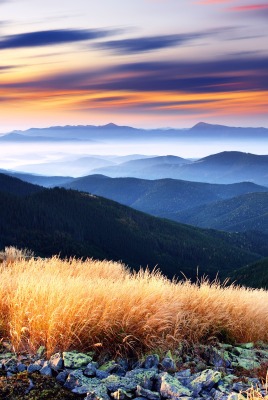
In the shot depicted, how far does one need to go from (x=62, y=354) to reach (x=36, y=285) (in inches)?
64.2

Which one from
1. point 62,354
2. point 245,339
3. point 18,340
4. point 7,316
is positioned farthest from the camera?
point 245,339

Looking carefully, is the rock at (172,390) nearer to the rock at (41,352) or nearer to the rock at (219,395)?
the rock at (219,395)

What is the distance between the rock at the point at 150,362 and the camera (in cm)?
592

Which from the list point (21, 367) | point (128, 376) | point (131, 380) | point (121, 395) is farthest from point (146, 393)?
point (21, 367)

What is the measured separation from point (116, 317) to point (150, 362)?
0.86 m

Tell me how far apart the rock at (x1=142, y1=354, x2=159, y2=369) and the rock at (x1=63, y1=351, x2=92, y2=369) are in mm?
716

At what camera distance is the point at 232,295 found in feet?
28.9

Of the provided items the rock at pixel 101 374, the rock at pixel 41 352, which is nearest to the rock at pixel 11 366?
the rock at pixel 41 352

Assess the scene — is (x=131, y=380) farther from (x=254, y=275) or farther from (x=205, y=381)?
(x=254, y=275)

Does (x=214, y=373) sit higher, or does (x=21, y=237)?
(x=214, y=373)

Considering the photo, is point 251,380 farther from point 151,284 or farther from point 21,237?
point 21,237

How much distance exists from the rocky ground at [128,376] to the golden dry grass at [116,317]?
26 centimetres

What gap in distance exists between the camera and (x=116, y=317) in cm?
653

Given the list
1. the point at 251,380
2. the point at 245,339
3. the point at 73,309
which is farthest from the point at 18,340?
the point at 245,339
